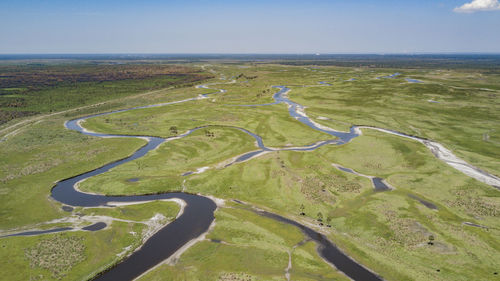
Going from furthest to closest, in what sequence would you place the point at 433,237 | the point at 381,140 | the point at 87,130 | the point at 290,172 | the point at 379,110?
the point at 379,110 < the point at 87,130 < the point at 381,140 < the point at 290,172 < the point at 433,237

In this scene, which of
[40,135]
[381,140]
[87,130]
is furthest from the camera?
[87,130]

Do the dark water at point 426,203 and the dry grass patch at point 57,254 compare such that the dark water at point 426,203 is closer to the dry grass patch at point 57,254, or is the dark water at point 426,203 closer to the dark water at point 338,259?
the dark water at point 338,259

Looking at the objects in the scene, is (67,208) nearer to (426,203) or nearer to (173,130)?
(173,130)

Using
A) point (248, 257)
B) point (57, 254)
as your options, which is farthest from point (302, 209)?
point (57, 254)

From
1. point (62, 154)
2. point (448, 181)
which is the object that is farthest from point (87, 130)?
point (448, 181)

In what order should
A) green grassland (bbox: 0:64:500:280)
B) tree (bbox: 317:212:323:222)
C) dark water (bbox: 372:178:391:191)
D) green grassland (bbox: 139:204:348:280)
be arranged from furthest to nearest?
1. dark water (bbox: 372:178:391:191)
2. tree (bbox: 317:212:323:222)
3. green grassland (bbox: 0:64:500:280)
4. green grassland (bbox: 139:204:348:280)

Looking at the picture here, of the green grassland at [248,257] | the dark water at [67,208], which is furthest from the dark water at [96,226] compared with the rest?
the green grassland at [248,257]

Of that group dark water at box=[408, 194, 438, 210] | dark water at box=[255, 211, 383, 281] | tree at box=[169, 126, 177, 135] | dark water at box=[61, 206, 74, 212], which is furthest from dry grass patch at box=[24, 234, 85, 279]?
dark water at box=[408, 194, 438, 210]

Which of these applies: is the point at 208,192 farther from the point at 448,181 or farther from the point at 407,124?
the point at 407,124

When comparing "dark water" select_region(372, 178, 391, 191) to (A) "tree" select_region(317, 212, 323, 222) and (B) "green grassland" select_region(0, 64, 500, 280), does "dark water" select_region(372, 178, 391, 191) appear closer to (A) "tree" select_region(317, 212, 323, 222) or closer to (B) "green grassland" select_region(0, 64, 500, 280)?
(B) "green grassland" select_region(0, 64, 500, 280)
